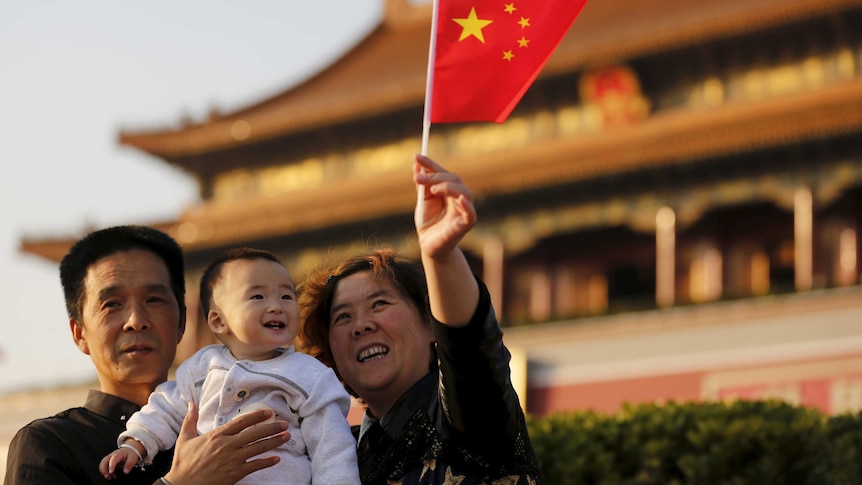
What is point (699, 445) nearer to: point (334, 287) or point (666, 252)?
point (334, 287)

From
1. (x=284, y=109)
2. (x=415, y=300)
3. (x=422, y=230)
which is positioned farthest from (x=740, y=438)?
(x=284, y=109)

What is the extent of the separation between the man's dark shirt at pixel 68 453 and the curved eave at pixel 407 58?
16.0 m

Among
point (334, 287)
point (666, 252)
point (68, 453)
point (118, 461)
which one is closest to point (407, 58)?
point (666, 252)

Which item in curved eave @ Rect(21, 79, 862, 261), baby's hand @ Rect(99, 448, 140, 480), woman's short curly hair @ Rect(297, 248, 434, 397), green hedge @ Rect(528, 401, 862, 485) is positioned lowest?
green hedge @ Rect(528, 401, 862, 485)

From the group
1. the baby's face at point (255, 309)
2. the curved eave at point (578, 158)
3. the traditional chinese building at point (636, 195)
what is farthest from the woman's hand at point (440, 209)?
the curved eave at point (578, 158)

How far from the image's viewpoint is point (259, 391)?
3.82 m

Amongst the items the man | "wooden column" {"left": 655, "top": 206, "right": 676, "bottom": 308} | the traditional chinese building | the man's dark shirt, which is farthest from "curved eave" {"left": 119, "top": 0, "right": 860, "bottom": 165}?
the man's dark shirt

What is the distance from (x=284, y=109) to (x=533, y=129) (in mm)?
4218

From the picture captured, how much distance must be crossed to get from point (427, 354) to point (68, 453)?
0.94m

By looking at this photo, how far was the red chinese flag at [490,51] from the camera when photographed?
3900mm

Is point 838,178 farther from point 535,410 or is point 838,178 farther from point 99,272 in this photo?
point 99,272

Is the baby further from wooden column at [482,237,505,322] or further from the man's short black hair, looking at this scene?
wooden column at [482,237,505,322]

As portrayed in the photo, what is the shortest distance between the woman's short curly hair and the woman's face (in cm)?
3

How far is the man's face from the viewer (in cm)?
403
